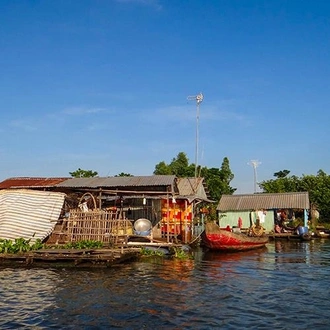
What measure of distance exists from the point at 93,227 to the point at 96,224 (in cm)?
22

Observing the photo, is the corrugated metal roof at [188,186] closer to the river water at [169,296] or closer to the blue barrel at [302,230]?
the river water at [169,296]

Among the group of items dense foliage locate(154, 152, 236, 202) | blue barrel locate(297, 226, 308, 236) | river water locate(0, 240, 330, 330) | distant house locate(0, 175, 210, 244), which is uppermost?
dense foliage locate(154, 152, 236, 202)

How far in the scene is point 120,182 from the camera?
23891 mm

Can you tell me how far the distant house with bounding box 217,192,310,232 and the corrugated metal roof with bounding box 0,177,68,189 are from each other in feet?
51.1

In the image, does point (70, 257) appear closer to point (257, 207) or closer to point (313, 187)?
→ point (257, 207)

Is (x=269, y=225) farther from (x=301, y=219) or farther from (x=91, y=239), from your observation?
(x=91, y=239)

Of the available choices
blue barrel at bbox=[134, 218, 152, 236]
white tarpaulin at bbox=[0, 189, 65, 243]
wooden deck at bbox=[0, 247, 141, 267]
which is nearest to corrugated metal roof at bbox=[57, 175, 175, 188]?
blue barrel at bbox=[134, 218, 152, 236]

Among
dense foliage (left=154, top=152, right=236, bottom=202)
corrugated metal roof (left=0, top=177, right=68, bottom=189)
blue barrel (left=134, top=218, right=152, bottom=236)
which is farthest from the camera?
dense foliage (left=154, top=152, right=236, bottom=202)

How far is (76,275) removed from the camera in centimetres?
1539

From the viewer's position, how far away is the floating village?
695 inches

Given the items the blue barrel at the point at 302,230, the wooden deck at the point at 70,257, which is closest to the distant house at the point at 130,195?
the wooden deck at the point at 70,257

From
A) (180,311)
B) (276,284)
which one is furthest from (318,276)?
(180,311)

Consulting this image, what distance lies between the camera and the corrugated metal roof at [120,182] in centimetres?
2306

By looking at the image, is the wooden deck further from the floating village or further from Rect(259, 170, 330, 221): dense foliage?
Rect(259, 170, 330, 221): dense foliage
